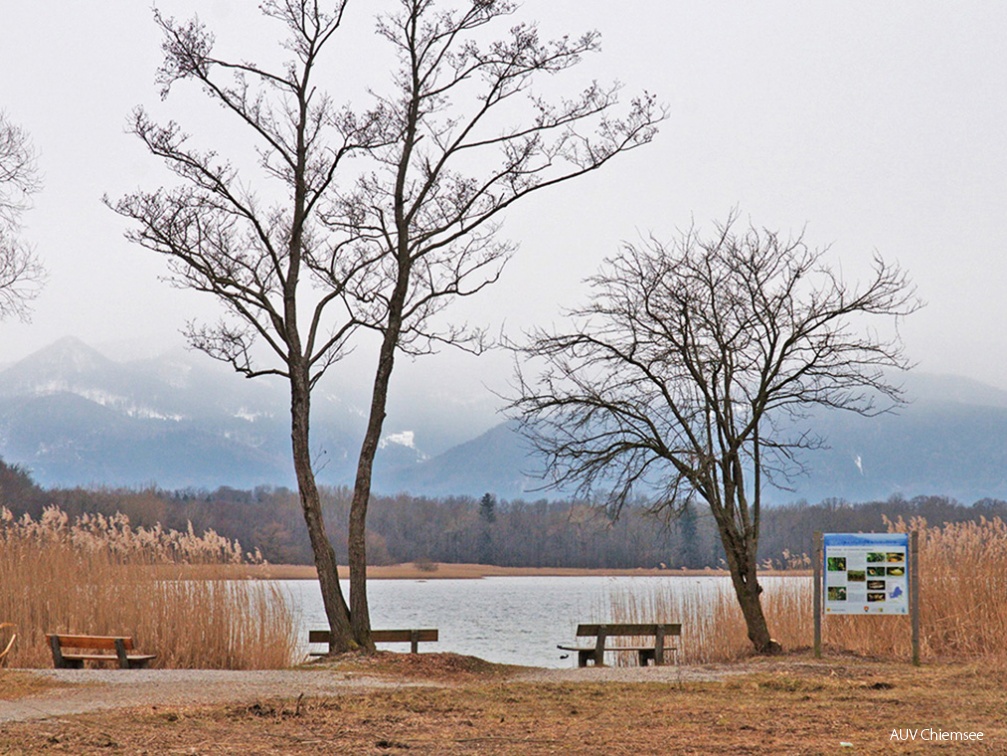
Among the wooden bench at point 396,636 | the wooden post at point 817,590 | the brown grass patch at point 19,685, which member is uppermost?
the wooden post at point 817,590

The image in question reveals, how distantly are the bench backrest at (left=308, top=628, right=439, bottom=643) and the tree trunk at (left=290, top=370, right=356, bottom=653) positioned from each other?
2.30ft

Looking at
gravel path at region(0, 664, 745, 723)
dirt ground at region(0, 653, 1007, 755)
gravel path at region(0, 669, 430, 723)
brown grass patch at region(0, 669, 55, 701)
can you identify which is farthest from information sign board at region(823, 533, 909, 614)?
brown grass patch at region(0, 669, 55, 701)

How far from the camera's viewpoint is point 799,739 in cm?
742

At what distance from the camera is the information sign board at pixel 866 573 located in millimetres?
13416

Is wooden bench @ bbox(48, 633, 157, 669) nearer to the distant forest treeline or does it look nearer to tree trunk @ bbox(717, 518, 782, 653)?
tree trunk @ bbox(717, 518, 782, 653)

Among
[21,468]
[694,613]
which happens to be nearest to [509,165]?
[694,613]

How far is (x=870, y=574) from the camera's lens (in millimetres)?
13500

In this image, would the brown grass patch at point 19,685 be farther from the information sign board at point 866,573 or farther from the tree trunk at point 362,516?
the information sign board at point 866,573

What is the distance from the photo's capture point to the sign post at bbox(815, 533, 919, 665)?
44.0ft

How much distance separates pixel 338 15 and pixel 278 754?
10.7m

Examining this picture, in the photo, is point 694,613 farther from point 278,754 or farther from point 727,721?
point 278,754

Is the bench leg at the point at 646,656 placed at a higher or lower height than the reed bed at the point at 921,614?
lower

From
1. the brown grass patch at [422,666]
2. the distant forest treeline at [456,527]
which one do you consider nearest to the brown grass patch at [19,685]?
the brown grass patch at [422,666]

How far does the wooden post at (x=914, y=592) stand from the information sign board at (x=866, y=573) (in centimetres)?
7
